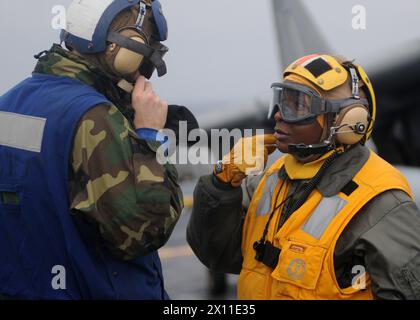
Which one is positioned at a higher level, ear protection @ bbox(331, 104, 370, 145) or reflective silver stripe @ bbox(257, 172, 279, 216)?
ear protection @ bbox(331, 104, 370, 145)

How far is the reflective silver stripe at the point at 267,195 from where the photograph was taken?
2.47 meters

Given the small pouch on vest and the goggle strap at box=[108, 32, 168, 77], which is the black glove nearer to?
the goggle strap at box=[108, 32, 168, 77]

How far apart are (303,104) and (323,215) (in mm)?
497

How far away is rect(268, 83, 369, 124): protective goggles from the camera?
237 cm

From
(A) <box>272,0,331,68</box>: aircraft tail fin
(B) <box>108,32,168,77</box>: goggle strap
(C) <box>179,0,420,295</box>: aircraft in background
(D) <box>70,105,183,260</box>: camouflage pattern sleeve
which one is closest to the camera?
(D) <box>70,105,183,260</box>: camouflage pattern sleeve

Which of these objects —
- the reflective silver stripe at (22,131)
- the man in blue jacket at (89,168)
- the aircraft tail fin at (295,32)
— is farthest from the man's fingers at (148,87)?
the aircraft tail fin at (295,32)

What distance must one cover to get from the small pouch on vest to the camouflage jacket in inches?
21.3

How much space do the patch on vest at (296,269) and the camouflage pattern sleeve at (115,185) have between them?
A: 58 cm

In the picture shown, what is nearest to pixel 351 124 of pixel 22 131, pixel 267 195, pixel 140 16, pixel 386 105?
pixel 267 195

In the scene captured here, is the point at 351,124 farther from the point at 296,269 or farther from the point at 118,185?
the point at 118,185

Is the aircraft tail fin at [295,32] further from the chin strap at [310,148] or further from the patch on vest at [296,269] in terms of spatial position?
the patch on vest at [296,269]

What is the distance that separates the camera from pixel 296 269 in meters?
2.19

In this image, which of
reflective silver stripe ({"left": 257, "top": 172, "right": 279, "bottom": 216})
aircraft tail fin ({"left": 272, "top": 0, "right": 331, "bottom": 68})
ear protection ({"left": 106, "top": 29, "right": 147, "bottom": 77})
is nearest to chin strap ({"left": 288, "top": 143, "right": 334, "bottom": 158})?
reflective silver stripe ({"left": 257, "top": 172, "right": 279, "bottom": 216})

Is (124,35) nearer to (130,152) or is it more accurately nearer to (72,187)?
(130,152)
